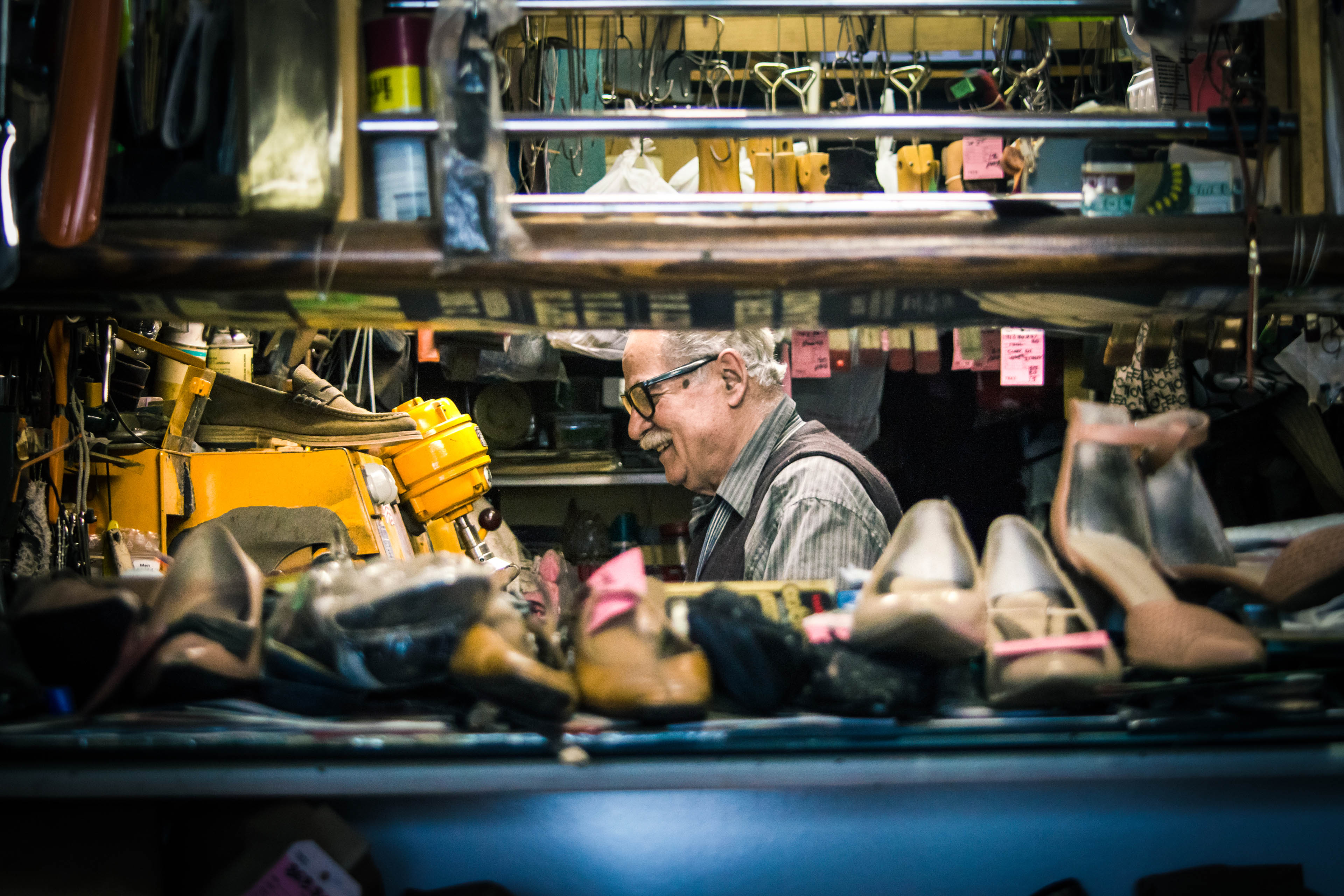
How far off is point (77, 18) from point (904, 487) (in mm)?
2970

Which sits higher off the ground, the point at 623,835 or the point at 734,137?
the point at 734,137

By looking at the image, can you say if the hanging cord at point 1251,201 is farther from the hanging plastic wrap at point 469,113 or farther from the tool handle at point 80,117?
the tool handle at point 80,117

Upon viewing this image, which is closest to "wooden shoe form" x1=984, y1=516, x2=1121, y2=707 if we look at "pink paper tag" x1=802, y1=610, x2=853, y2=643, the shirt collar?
"pink paper tag" x1=802, y1=610, x2=853, y2=643

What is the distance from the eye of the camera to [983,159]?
2670 mm

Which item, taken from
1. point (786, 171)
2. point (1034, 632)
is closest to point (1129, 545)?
point (1034, 632)

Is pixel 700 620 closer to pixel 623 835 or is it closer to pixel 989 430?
pixel 623 835

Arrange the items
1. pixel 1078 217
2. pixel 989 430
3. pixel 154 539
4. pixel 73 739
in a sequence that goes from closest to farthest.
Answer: pixel 73 739, pixel 1078 217, pixel 154 539, pixel 989 430

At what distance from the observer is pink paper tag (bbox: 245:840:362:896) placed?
750mm

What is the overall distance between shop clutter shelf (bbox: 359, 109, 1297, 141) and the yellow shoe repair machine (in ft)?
5.56

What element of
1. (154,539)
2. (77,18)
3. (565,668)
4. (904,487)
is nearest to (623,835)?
(565,668)

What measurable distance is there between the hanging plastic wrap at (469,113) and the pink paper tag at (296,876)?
1.73ft

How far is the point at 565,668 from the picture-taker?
79cm

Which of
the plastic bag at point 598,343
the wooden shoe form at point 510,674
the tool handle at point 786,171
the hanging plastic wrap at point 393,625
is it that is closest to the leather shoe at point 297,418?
the plastic bag at point 598,343

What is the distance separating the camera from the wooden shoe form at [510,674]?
0.67 meters
